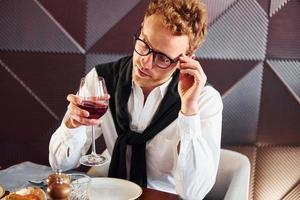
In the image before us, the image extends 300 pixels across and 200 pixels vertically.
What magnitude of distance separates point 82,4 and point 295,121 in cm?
155

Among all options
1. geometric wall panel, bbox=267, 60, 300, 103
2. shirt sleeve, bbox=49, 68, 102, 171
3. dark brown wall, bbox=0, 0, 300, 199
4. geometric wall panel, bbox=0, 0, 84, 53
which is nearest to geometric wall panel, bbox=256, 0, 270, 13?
dark brown wall, bbox=0, 0, 300, 199

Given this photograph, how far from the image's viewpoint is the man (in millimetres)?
1706

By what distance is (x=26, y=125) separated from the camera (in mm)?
2877

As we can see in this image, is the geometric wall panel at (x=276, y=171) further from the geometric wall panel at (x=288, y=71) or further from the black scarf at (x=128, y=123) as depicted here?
the black scarf at (x=128, y=123)

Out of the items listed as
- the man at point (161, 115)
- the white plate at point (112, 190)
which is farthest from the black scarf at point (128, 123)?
the white plate at point (112, 190)

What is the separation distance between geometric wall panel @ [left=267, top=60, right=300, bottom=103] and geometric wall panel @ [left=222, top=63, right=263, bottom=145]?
95 millimetres

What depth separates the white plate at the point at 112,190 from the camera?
1.50m

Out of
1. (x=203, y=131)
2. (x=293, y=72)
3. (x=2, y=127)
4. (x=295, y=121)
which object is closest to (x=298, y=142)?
(x=295, y=121)

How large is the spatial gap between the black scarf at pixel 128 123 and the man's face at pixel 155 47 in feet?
0.52

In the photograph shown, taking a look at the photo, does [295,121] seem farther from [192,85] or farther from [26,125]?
[26,125]

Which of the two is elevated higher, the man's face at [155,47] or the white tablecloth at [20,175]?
the man's face at [155,47]

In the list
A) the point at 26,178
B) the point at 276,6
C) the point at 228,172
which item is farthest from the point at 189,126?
the point at 276,6

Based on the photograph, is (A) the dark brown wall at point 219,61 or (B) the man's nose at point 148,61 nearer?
(B) the man's nose at point 148,61

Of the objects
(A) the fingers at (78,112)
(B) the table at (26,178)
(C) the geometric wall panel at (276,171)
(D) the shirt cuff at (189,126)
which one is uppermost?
(A) the fingers at (78,112)
